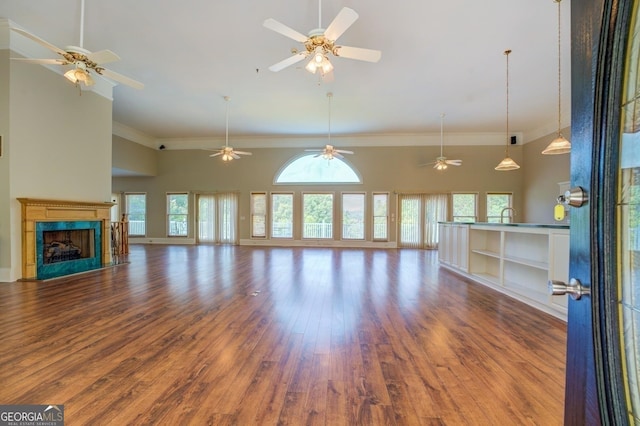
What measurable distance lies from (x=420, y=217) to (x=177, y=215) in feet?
29.1

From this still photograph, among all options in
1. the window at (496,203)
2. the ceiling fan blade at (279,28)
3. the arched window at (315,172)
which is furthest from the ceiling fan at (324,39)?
the window at (496,203)

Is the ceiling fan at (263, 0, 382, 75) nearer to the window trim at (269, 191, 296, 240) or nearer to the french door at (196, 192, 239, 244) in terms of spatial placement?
the window trim at (269, 191, 296, 240)

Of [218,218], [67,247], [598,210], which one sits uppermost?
[598,210]

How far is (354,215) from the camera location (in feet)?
33.2

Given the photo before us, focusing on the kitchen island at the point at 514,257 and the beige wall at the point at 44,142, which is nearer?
the kitchen island at the point at 514,257

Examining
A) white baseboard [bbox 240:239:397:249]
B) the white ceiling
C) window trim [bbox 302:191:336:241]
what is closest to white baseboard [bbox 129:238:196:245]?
white baseboard [bbox 240:239:397:249]

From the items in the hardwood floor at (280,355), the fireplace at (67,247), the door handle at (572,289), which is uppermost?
the door handle at (572,289)

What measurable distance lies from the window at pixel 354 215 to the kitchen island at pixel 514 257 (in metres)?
4.03

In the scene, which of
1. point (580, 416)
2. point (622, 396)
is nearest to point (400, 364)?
point (580, 416)

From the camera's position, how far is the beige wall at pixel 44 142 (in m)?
4.38

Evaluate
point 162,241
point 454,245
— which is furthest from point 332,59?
point 162,241

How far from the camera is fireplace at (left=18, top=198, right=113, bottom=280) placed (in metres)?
4.59

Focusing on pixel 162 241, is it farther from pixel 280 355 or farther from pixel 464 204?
pixel 464 204

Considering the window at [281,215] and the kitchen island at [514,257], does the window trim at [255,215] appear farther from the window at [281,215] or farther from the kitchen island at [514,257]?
the kitchen island at [514,257]
